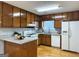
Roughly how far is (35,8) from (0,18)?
2.06 feet

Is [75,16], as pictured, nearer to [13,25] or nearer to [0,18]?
[13,25]

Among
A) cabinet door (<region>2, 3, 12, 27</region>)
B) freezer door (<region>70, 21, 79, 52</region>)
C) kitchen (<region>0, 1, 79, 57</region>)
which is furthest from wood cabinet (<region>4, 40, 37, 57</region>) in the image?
freezer door (<region>70, 21, 79, 52</region>)

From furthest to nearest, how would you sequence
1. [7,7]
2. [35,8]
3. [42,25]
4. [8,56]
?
1. [7,7]
2. [42,25]
3. [35,8]
4. [8,56]

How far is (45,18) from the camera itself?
5.67 feet

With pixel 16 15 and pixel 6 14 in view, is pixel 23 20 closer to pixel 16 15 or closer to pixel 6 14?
pixel 16 15

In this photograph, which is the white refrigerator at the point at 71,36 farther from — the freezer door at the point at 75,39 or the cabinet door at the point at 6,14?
the cabinet door at the point at 6,14

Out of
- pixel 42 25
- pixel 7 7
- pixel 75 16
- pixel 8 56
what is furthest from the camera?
pixel 75 16

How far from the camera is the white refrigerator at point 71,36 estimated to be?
1.99 metres

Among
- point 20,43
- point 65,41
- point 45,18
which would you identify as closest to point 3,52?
point 20,43

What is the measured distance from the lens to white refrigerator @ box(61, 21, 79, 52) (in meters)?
1.99

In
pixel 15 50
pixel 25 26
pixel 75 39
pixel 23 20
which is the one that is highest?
pixel 23 20

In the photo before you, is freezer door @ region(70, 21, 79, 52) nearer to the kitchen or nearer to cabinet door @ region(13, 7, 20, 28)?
the kitchen

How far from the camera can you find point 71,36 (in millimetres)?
2342

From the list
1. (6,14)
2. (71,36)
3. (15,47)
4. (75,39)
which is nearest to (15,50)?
(15,47)
